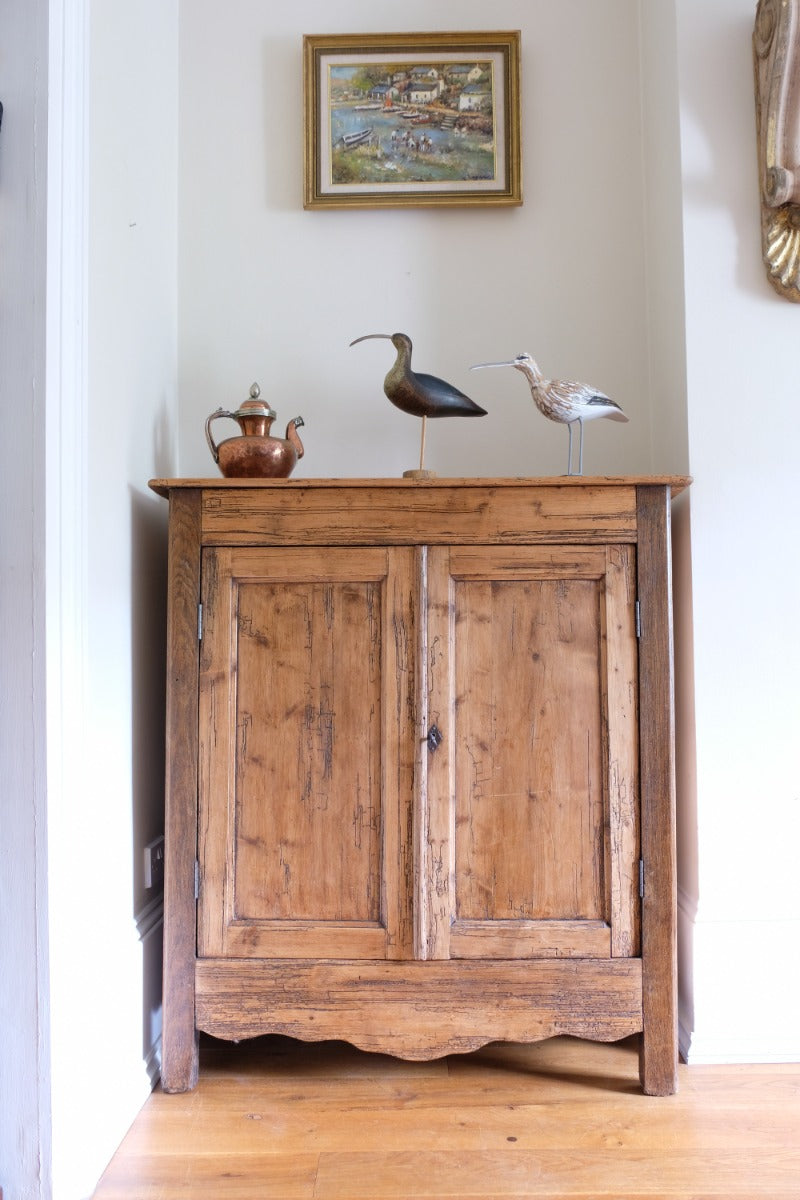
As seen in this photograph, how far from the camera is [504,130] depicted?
2.11 metres

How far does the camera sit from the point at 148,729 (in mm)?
1773

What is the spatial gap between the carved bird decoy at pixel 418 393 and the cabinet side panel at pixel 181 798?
52cm

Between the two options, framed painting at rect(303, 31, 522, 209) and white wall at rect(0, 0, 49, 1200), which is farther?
framed painting at rect(303, 31, 522, 209)

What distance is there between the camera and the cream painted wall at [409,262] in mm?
2094

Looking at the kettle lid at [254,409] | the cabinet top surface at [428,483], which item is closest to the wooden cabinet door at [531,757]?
the cabinet top surface at [428,483]

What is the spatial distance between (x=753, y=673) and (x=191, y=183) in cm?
183

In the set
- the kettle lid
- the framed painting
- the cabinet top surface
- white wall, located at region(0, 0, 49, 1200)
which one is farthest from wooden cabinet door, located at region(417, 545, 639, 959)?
the framed painting

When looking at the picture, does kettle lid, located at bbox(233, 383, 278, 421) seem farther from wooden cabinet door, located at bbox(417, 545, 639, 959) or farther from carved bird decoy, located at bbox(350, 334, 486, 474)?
wooden cabinet door, located at bbox(417, 545, 639, 959)

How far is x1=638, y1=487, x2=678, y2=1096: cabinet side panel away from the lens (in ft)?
5.18

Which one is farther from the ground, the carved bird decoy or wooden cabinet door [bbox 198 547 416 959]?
the carved bird decoy

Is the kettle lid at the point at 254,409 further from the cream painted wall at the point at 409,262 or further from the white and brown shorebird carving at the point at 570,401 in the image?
the white and brown shorebird carving at the point at 570,401

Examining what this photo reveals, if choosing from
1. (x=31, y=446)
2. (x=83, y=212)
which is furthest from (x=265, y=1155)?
(x=83, y=212)

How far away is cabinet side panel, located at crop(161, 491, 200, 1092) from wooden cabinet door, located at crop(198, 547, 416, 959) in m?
0.03

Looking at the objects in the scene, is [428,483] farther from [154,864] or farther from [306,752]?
[154,864]
